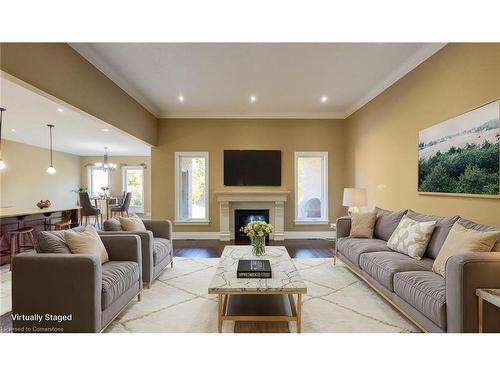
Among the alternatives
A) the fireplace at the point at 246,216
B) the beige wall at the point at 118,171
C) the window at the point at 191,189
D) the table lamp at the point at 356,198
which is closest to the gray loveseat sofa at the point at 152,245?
the window at the point at 191,189

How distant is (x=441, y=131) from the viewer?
9.87 ft

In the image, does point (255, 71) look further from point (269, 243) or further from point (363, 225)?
point (269, 243)

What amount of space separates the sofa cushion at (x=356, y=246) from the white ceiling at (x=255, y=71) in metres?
2.49

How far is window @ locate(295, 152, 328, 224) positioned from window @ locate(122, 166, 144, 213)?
7.56 metres

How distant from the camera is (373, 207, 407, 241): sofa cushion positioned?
349cm

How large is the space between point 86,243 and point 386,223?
3697mm

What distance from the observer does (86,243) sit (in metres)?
2.40

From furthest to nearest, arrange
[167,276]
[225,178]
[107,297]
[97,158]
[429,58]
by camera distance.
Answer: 1. [97,158]
2. [225,178]
3. [167,276]
4. [429,58]
5. [107,297]

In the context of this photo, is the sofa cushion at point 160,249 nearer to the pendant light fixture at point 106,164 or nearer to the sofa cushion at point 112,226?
the sofa cushion at point 112,226

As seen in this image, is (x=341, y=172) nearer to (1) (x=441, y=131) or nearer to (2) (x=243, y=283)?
(1) (x=441, y=131)

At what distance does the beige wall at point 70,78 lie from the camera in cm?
221

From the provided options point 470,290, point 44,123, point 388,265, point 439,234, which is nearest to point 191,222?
point 44,123
